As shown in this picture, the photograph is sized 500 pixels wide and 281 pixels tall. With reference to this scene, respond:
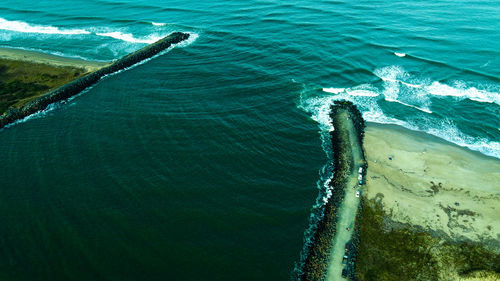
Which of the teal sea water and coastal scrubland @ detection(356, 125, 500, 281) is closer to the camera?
coastal scrubland @ detection(356, 125, 500, 281)

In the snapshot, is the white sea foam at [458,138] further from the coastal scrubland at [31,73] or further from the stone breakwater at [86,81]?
the coastal scrubland at [31,73]

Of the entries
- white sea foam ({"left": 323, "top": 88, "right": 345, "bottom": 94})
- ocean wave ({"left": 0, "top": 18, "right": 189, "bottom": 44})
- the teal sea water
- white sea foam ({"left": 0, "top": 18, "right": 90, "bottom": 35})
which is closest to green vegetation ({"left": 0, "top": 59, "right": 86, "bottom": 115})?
the teal sea water

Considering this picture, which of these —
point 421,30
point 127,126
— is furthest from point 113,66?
point 421,30

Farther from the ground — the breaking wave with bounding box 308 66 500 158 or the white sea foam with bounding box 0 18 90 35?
the white sea foam with bounding box 0 18 90 35

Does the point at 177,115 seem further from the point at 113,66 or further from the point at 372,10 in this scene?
the point at 372,10

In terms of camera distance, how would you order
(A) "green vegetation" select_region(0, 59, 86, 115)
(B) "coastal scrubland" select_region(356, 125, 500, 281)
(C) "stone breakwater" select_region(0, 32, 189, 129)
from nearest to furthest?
(B) "coastal scrubland" select_region(356, 125, 500, 281), (C) "stone breakwater" select_region(0, 32, 189, 129), (A) "green vegetation" select_region(0, 59, 86, 115)

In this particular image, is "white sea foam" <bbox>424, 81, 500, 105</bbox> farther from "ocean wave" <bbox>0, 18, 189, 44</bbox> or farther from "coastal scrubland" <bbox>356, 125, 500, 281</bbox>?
"ocean wave" <bbox>0, 18, 189, 44</bbox>

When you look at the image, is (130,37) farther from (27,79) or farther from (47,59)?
(27,79)
